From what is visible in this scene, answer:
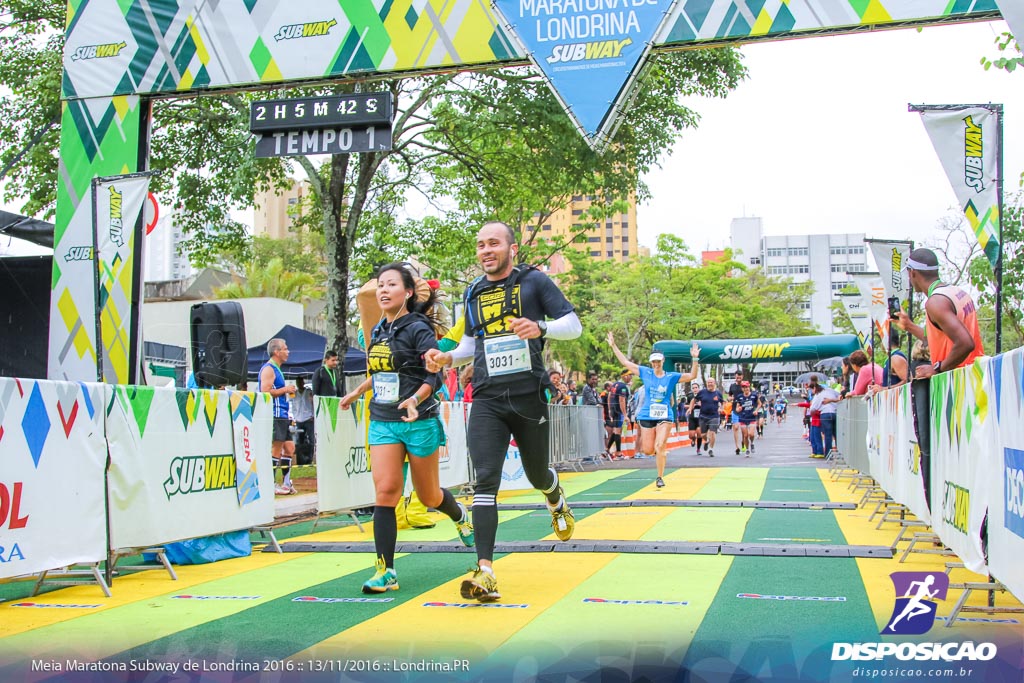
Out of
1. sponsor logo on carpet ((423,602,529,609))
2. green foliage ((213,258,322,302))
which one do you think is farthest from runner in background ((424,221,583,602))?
green foliage ((213,258,322,302))

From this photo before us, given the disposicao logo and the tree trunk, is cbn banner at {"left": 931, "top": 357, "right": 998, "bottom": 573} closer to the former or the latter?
the disposicao logo

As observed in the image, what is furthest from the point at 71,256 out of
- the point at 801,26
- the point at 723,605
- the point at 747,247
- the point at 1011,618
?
the point at 747,247

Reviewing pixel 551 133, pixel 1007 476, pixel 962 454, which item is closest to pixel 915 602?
pixel 1007 476

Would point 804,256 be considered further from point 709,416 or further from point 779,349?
point 709,416

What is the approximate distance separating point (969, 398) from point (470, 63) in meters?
7.20

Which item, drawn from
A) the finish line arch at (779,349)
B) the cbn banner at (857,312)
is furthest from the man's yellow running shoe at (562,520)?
the finish line arch at (779,349)

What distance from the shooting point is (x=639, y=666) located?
3.90 metres

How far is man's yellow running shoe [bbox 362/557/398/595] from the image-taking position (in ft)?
18.7

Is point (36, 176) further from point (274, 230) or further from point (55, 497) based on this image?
point (274, 230)

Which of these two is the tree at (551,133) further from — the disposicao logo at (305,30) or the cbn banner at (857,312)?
the cbn banner at (857,312)

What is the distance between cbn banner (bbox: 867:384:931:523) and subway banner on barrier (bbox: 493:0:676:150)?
4103 millimetres

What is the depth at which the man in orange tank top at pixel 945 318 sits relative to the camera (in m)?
6.27

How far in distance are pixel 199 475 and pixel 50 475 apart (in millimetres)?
1527

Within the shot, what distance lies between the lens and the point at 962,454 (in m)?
5.77
